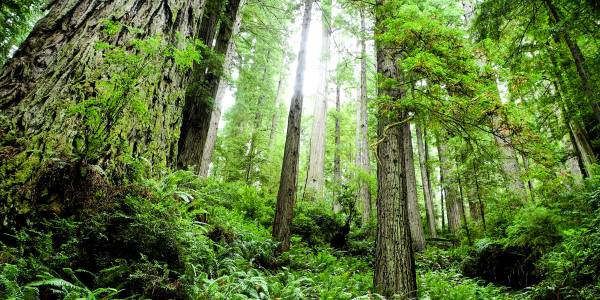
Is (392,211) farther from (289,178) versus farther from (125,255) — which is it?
(125,255)

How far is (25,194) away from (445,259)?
9592mm

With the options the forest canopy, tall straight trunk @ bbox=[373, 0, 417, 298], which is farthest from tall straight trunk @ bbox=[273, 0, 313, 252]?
tall straight trunk @ bbox=[373, 0, 417, 298]

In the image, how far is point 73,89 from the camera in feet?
7.19

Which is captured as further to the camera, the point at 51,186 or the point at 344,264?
the point at 344,264

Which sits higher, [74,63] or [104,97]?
[74,63]

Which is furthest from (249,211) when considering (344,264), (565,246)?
(565,246)

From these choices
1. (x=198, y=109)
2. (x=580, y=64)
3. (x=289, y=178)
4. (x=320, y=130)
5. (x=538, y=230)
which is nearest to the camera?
(x=538, y=230)

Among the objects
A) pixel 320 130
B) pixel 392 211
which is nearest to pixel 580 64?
pixel 392 211

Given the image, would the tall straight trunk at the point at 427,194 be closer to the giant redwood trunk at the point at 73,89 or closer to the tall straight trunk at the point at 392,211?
the tall straight trunk at the point at 392,211

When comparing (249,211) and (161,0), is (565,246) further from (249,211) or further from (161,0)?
(249,211)

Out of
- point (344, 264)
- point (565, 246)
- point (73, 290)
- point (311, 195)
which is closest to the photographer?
point (73, 290)

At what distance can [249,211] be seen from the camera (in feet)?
30.7

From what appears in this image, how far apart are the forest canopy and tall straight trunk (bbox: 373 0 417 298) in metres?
0.03

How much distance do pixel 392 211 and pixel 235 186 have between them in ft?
20.2
